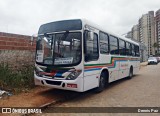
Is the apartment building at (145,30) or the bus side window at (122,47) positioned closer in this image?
the bus side window at (122,47)

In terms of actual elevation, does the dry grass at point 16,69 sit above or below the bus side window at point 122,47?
below

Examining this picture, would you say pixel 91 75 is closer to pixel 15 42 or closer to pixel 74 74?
pixel 74 74

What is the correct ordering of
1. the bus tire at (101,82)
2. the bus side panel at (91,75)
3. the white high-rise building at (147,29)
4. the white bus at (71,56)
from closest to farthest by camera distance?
1. the white bus at (71,56)
2. the bus side panel at (91,75)
3. the bus tire at (101,82)
4. the white high-rise building at (147,29)

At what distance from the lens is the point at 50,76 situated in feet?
21.5

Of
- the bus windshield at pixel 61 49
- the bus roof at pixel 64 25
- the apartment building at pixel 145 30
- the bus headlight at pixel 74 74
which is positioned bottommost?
the bus headlight at pixel 74 74

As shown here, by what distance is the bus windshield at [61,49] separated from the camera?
6280 mm

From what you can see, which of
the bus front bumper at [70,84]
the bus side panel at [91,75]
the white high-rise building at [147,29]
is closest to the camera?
the bus front bumper at [70,84]

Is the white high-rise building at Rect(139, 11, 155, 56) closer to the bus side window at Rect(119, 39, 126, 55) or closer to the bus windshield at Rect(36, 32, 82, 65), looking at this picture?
the bus side window at Rect(119, 39, 126, 55)

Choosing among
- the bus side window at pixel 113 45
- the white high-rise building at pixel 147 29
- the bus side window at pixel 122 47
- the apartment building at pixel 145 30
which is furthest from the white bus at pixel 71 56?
the white high-rise building at pixel 147 29

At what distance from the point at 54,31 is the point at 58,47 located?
2.24 ft

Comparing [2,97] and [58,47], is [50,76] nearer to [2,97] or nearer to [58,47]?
[58,47]

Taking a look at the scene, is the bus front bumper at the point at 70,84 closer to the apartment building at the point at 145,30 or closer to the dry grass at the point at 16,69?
the dry grass at the point at 16,69

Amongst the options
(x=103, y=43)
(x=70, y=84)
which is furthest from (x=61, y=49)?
(x=103, y=43)

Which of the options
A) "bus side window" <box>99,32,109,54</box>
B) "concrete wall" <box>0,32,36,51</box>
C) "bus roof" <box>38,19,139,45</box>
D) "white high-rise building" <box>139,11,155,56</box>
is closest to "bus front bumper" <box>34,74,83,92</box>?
"bus roof" <box>38,19,139,45</box>
